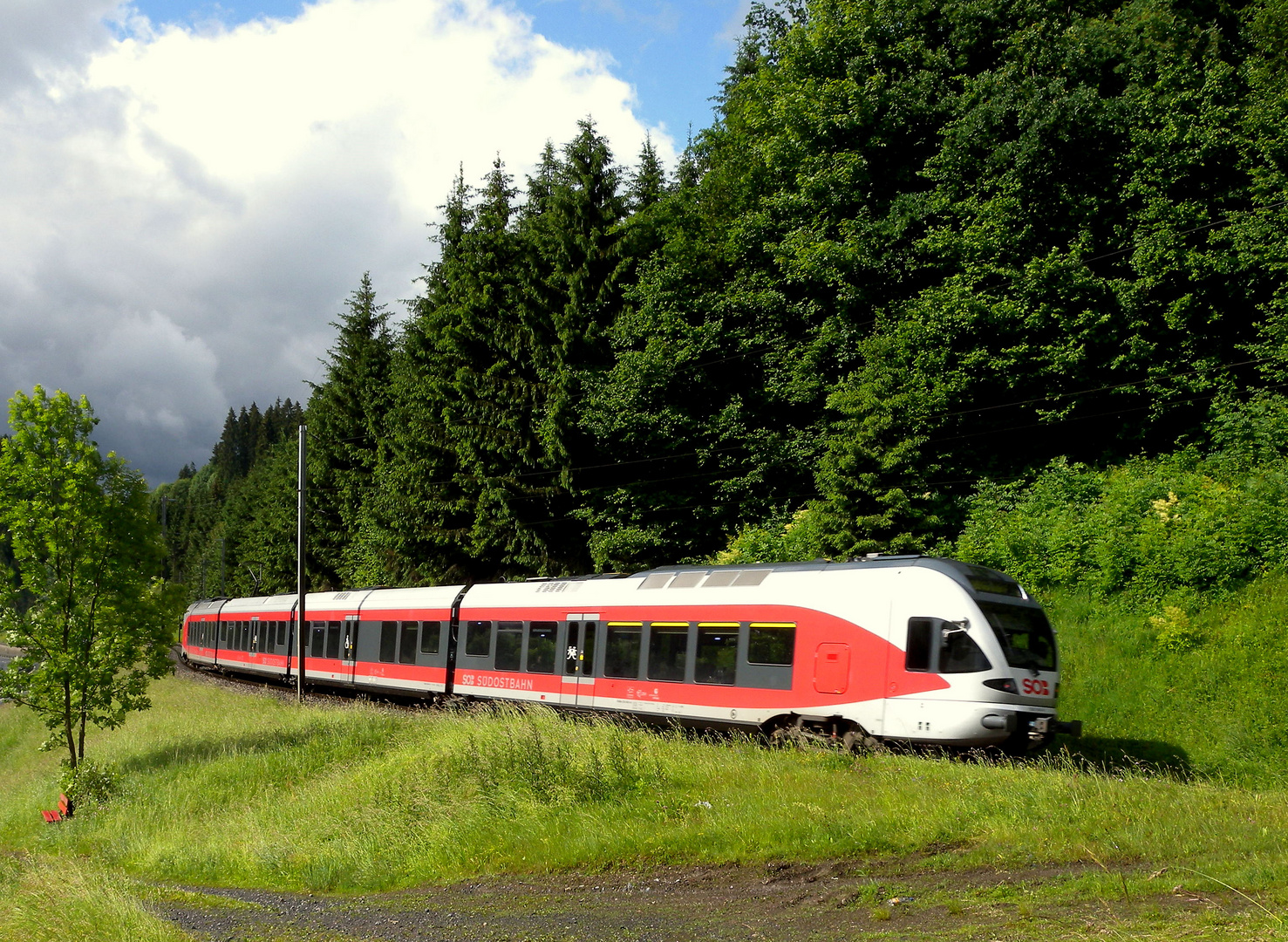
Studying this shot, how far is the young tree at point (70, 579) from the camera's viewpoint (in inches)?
763

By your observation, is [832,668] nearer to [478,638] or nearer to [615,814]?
[615,814]

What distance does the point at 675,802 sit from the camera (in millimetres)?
10320

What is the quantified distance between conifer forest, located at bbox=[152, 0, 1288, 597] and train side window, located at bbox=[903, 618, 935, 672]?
27.9 ft

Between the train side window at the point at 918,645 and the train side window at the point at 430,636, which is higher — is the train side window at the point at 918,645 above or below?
above

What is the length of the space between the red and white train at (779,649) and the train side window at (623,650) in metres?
0.03

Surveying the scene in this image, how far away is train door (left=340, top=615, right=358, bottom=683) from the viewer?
26.7m

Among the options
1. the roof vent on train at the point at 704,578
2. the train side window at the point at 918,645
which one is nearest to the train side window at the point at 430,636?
the roof vent on train at the point at 704,578

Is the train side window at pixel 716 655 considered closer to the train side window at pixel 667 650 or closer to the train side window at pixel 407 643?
the train side window at pixel 667 650

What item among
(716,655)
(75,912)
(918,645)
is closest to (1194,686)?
(918,645)

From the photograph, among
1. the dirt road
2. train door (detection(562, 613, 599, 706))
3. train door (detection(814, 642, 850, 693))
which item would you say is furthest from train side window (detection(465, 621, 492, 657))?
the dirt road

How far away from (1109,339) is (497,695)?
1779cm

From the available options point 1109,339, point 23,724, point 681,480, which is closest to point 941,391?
point 1109,339

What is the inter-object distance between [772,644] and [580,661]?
193 inches

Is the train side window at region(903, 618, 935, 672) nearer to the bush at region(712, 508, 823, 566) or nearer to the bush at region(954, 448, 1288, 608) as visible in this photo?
the bush at region(954, 448, 1288, 608)
